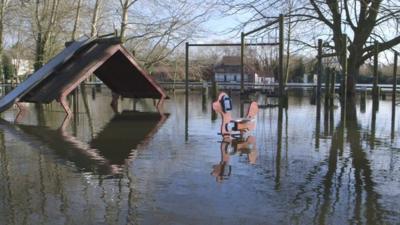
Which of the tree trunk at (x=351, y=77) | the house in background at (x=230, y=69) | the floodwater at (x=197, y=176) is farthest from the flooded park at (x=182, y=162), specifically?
the house in background at (x=230, y=69)

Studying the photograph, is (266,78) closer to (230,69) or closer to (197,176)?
(230,69)

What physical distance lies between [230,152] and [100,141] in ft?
9.98

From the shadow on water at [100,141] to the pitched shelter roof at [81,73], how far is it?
201cm

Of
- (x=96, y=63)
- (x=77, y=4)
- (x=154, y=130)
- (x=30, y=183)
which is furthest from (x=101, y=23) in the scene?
(x=30, y=183)

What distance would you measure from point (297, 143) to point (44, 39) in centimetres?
2881

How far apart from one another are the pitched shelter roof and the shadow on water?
2.01m

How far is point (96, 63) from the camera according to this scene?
18.1m

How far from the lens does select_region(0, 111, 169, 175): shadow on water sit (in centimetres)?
866

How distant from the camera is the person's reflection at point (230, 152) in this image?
7833mm

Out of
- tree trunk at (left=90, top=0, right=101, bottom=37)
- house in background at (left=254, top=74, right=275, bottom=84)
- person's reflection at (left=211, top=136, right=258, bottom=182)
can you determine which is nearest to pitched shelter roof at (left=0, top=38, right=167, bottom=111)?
person's reflection at (left=211, top=136, right=258, bottom=182)

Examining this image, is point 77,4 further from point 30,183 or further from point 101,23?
point 30,183

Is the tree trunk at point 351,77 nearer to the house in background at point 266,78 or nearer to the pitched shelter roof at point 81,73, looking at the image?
the pitched shelter roof at point 81,73

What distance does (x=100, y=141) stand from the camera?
11.4m

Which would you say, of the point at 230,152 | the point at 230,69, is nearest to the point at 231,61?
the point at 230,69
